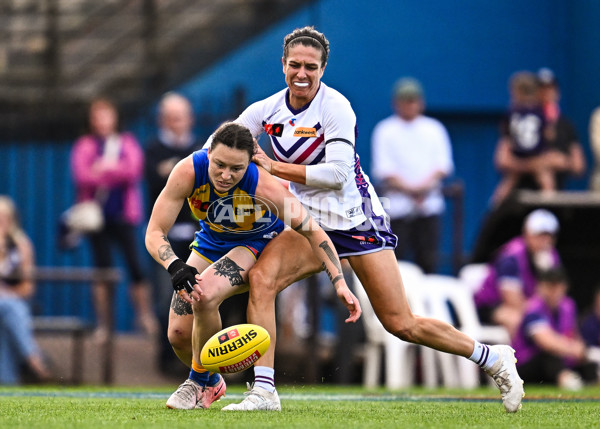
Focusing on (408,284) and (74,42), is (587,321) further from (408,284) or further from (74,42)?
(74,42)

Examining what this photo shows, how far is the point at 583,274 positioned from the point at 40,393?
738 centimetres

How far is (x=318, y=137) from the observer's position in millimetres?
7293

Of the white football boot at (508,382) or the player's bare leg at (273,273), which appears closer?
the player's bare leg at (273,273)

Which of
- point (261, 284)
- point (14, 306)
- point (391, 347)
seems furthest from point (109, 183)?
point (261, 284)

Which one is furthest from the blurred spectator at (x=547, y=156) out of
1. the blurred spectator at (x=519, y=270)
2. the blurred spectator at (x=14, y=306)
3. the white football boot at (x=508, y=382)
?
the white football boot at (x=508, y=382)

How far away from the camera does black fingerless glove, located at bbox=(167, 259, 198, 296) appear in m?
6.68

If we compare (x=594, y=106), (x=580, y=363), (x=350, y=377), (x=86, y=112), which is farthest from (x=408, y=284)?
(x=594, y=106)

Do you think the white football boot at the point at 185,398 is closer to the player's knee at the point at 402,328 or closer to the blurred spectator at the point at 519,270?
the player's knee at the point at 402,328

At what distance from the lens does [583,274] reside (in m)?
14.2

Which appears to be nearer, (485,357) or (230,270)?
(230,270)

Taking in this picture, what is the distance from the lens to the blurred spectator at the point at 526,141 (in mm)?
12664

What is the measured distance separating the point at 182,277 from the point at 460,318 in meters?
5.73

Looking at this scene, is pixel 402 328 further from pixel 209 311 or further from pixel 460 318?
pixel 460 318

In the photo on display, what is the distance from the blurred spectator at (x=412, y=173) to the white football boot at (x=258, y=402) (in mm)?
5185
